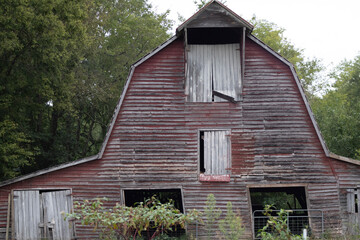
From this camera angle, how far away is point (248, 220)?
15.9 metres

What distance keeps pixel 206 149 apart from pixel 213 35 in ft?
15.3

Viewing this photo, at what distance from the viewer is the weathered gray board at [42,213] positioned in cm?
1593

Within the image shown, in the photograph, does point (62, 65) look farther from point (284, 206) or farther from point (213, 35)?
point (284, 206)

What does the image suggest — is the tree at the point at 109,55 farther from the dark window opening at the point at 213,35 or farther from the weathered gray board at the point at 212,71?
the weathered gray board at the point at 212,71

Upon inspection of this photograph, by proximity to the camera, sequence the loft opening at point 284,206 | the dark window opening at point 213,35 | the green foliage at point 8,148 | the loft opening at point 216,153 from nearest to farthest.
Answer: the loft opening at point 216,153
the dark window opening at point 213,35
the loft opening at point 284,206
the green foliage at point 8,148

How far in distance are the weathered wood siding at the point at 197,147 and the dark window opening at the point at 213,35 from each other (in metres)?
1.40

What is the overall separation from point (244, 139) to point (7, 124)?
1143 cm

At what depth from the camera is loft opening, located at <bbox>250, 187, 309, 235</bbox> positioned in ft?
57.3

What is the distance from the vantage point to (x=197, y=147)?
16219mm

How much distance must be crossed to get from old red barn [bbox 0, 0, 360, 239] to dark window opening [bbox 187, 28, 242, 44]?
0.46 metres

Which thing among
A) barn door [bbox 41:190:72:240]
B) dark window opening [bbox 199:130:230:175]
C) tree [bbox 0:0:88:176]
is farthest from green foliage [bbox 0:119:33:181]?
dark window opening [bbox 199:130:230:175]

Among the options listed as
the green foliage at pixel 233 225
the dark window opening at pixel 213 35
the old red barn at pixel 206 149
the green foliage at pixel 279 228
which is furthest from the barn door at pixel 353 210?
the dark window opening at pixel 213 35

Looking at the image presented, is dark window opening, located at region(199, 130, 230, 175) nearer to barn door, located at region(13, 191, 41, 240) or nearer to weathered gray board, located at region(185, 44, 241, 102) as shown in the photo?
weathered gray board, located at region(185, 44, 241, 102)

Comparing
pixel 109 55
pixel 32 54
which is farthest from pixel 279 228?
pixel 109 55
